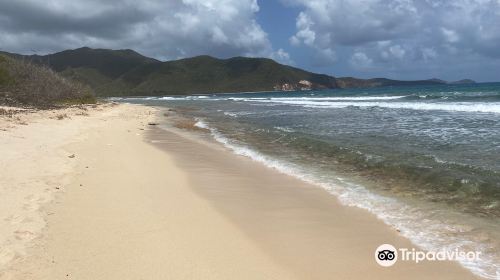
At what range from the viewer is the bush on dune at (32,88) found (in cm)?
2666

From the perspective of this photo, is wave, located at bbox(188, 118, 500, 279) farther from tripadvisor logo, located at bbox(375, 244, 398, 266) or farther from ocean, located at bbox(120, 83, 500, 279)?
tripadvisor logo, located at bbox(375, 244, 398, 266)

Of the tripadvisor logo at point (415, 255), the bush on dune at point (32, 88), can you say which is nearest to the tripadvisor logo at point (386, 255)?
the tripadvisor logo at point (415, 255)

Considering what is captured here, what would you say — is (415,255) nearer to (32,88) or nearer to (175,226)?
(175,226)

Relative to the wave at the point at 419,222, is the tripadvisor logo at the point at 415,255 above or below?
above

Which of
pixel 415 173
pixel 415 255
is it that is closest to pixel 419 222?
pixel 415 255

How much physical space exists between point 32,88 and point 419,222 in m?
29.1

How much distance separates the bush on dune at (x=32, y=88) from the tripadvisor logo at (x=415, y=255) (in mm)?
25480

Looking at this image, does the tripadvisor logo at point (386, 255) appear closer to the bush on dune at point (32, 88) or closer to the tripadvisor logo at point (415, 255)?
the tripadvisor logo at point (415, 255)

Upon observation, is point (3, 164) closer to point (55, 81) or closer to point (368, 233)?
point (368, 233)

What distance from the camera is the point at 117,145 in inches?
522

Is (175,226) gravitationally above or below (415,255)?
above

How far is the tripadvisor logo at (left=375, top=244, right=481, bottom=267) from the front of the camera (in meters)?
4.55

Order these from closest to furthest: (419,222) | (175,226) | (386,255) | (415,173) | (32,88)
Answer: (386,255)
(175,226)
(419,222)
(415,173)
(32,88)

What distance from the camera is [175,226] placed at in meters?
5.43
